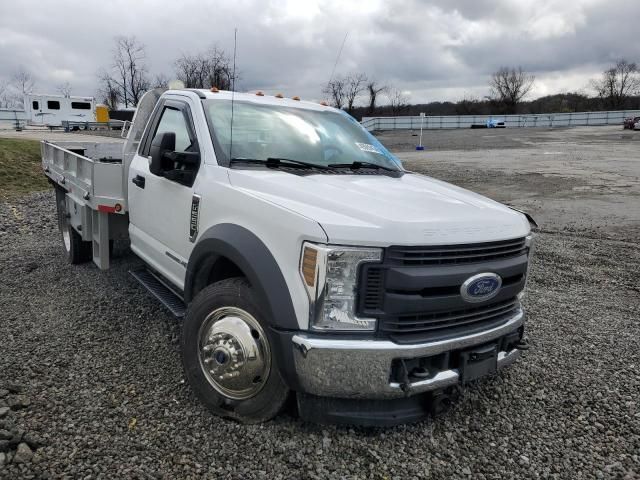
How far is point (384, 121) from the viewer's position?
54.5 metres

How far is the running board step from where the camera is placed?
383cm

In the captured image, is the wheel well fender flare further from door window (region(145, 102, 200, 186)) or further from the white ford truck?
door window (region(145, 102, 200, 186))

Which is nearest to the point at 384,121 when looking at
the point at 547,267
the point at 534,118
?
the point at 534,118

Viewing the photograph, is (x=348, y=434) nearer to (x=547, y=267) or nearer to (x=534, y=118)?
(x=547, y=267)

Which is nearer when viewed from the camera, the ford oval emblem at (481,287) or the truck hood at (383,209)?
the truck hood at (383,209)

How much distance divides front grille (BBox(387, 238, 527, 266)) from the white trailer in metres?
43.5

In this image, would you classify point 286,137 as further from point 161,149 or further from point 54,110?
point 54,110

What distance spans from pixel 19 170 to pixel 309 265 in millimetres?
14347

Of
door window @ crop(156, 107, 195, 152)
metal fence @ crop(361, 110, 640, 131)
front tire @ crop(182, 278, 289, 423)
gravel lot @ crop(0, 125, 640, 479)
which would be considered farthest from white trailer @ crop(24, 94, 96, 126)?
front tire @ crop(182, 278, 289, 423)

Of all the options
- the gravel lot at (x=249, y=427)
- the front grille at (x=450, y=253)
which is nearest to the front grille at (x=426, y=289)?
the front grille at (x=450, y=253)

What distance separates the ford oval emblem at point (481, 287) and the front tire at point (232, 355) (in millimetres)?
1034

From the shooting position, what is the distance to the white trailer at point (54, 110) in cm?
4025

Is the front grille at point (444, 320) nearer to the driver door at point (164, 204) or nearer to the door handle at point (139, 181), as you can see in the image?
the driver door at point (164, 204)

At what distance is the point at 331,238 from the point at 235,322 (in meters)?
0.80
